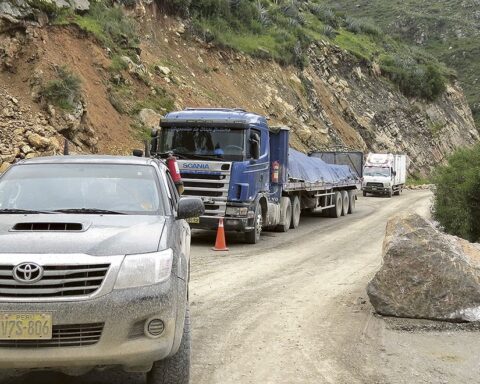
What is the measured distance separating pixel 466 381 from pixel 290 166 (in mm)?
13759

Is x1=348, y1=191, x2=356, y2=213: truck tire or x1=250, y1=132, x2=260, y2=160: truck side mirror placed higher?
x1=250, y1=132, x2=260, y2=160: truck side mirror

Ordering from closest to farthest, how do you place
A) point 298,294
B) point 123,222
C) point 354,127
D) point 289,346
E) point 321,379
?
point 123,222 → point 321,379 → point 289,346 → point 298,294 → point 354,127

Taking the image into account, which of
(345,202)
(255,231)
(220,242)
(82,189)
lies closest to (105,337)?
(82,189)

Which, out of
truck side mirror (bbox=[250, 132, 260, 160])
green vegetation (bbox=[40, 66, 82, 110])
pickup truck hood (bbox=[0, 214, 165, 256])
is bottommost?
pickup truck hood (bbox=[0, 214, 165, 256])

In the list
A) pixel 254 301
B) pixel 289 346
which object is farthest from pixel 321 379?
pixel 254 301

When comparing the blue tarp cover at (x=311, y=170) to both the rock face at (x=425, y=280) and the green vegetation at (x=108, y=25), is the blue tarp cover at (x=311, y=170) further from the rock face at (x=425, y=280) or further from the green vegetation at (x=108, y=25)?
the rock face at (x=425, y=280)

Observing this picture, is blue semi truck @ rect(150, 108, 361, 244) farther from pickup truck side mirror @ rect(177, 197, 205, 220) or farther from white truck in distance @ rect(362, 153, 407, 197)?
white truck in distance @ rect(362, 153, 407, 197)

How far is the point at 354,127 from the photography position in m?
48.3

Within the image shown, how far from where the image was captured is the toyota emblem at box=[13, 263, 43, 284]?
4172 millimetres

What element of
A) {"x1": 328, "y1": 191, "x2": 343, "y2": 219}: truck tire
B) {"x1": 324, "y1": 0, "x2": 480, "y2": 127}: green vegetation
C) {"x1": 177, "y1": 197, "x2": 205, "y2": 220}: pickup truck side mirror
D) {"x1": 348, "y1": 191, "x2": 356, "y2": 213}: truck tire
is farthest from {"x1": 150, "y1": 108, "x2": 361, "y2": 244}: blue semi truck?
{"x1": 324, "y1": 0, "x2": 480, "y2": 127}: green vegetation

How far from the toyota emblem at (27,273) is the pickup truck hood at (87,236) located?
123 millimetres

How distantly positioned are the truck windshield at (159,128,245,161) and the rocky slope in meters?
5.78

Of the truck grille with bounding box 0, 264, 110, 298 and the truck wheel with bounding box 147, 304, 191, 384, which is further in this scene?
the truck wheel with bounding box 147, 304, 191, 384

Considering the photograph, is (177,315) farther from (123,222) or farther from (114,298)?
(123,222)
